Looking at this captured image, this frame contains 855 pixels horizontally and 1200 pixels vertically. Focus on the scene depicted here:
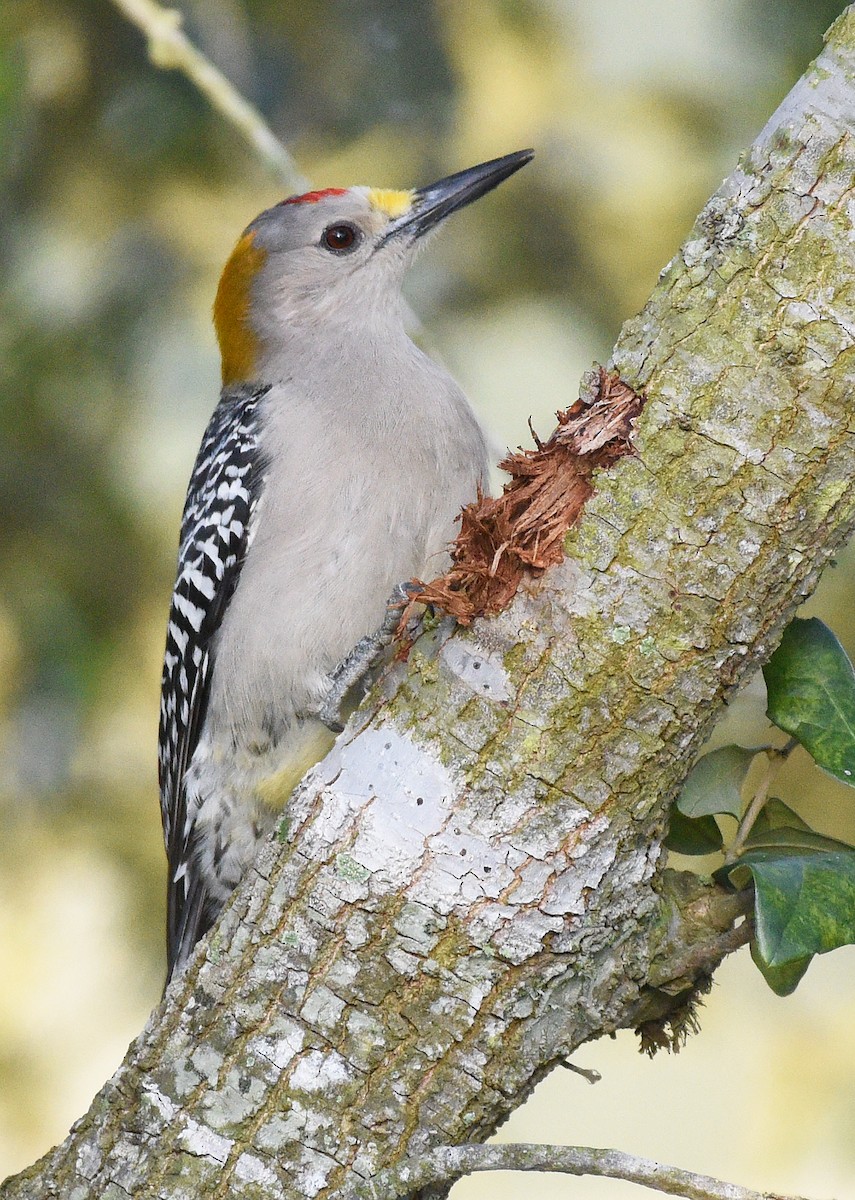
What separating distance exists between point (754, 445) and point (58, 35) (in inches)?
175

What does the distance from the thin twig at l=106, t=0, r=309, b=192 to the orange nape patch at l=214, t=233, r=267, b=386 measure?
0.30 metres

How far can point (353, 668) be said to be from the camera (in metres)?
3.38

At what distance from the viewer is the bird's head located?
14.4 feet

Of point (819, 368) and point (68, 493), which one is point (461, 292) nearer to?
point (68, 493)

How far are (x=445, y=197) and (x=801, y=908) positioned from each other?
282cm

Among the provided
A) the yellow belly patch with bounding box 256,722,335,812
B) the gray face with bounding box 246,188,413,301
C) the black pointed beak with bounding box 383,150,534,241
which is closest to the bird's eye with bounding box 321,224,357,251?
the gray face with bounding box 246,188,413,301

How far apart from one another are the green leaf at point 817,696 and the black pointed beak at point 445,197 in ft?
7.29

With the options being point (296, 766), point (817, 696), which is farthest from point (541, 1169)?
point (296, 766)

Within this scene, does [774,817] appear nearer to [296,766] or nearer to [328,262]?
[296,766]

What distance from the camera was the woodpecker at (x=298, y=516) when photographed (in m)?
3.61

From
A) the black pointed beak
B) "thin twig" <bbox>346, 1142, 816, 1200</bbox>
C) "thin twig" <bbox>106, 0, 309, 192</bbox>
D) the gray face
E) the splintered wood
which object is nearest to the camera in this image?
"thin twig" <bbox>346, 1142, 816, 1200</bbox>

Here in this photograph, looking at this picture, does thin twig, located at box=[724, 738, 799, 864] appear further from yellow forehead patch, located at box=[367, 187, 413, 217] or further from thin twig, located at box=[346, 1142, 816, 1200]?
yellow forehead patch, located at box=[367, 187, 413, 217]

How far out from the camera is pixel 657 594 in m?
2.35

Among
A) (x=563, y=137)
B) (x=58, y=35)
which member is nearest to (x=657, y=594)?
(x=563, y=137)
